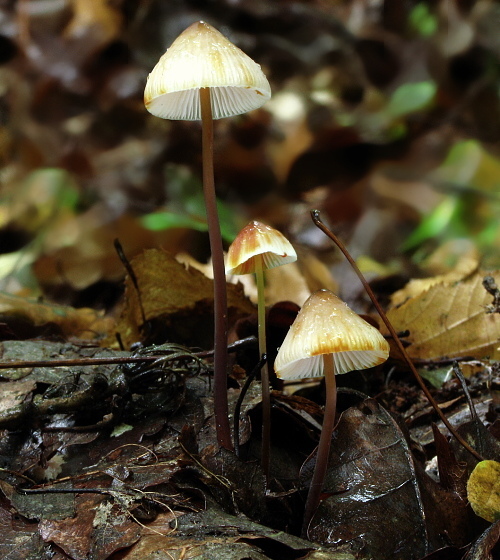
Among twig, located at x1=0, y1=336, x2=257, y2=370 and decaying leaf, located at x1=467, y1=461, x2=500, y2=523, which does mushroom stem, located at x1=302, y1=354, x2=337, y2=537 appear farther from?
twig, located at x1=0, y1=336, x2=257, y2=370

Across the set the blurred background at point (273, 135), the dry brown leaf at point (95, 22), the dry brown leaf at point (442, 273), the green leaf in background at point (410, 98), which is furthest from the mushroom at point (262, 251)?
the dry brown leaf at point (95, 22)

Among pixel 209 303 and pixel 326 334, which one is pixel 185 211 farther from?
pixel 326 334

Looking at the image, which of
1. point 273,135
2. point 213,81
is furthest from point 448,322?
point 273,135

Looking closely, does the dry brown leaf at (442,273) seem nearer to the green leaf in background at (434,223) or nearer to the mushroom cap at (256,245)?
the green leaf in background at (434,223)

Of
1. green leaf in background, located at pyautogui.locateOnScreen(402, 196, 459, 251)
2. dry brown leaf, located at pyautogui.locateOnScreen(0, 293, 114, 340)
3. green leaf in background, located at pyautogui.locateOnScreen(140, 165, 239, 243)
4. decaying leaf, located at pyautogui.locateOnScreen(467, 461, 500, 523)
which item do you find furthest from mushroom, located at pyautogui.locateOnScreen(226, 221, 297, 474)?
green leaf in background, located at pyautogui.locateOnScreen(402, 196, 459, 251)

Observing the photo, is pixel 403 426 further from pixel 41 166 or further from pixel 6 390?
pixel 41 166

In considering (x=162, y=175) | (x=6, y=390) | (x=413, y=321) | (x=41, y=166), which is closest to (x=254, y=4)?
(x=162, y=175)
